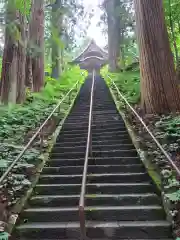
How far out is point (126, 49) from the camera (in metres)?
22.5

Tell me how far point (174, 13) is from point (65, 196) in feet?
28.2

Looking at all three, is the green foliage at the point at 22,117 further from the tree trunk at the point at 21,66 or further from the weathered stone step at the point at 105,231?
the weathered stone step at the point at 105,231

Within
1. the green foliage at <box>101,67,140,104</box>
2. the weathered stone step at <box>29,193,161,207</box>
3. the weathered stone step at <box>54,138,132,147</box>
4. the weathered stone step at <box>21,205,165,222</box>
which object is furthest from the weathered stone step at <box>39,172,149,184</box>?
the green foliage at <box>101,67,140,104</box>

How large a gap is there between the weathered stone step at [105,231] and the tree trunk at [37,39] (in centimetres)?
953

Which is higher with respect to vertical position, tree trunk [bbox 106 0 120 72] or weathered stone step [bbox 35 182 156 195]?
tree trunk [bbox 106 0 120 72]

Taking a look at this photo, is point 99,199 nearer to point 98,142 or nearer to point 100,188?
point 100,188

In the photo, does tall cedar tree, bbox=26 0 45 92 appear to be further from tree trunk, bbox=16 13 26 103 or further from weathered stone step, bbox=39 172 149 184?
weathered stone step, bbox=39 172 149 184

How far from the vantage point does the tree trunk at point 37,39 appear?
1352 cm

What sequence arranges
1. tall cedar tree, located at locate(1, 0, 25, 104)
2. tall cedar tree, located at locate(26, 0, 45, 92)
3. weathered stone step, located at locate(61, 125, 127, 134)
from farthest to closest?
tall cedar tree, located at locate(26, 0, 45, 92) < tall cedar tree, located at locate(1, 0, 25, 104) < weathered stone step, located at locate(61, 125, 127, 134)

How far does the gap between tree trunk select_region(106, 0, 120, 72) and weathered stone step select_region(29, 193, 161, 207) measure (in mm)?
18448

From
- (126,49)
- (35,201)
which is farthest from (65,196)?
(126,49)

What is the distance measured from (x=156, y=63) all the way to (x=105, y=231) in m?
5.30

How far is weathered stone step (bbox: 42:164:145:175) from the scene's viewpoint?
599 centimetres

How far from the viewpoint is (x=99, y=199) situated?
4.95m
